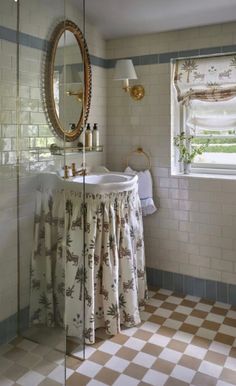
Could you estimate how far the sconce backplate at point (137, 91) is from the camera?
3.17 metres

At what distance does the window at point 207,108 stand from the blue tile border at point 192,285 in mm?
924

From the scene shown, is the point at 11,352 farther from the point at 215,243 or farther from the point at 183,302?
the point at 215,243

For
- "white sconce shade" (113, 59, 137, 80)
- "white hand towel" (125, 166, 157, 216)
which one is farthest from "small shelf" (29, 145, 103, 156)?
"white sconce shade" (113, 59, 137, 80)

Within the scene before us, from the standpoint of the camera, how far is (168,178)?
3166 millimetres

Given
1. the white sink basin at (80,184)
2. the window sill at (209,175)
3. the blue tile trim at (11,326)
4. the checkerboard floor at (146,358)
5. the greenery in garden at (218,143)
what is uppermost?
the greenery in garden at (218,143)

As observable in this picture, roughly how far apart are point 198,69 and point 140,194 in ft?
3.69

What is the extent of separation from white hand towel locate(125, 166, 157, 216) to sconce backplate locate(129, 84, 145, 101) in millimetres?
648

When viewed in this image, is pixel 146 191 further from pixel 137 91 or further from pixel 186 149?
pixel 137 91

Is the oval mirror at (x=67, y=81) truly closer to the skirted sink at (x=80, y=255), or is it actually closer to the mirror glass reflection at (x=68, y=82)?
the mirror glass reflection at (x=68, y=82)

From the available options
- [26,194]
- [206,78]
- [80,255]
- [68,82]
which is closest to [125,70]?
[68,82]

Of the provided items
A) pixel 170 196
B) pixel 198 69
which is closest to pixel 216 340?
pixel 170 196

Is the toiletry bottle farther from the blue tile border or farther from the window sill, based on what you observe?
the blue tile border

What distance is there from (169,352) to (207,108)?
1909 mm

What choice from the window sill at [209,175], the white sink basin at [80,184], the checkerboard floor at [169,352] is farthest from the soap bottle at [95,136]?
the checkerboard floor at [169,352]
